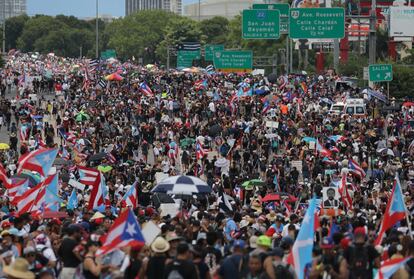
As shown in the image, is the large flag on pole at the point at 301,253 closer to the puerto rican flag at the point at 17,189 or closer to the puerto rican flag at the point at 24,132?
the puerto rican flag at the point at 17,189

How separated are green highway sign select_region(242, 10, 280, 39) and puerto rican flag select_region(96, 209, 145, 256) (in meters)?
42.0

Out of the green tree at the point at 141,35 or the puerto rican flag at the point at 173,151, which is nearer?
the puerto rican flag at the point at 173,151

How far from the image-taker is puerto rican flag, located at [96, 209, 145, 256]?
1519 cm

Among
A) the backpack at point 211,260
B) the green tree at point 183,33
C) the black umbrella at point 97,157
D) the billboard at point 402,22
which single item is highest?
the billboard at point 402,22

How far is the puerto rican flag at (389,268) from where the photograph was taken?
47.6 feet

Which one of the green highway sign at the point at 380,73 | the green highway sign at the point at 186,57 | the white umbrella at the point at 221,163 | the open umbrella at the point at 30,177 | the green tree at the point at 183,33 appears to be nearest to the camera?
the open umbrella at the point at 30,177

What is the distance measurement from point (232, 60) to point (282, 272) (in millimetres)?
61455

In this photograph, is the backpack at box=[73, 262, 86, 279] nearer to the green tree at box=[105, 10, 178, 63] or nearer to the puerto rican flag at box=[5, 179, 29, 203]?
the puerto rican flag at box=[5, 179, 29, 203]

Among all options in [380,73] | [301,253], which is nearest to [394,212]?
[301,253]

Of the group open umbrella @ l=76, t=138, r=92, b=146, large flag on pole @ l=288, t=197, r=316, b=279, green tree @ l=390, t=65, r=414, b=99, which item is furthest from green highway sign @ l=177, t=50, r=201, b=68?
large flag on pole @ l=288, t=197, r=316, b=279

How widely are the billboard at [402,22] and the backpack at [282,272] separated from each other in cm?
7532

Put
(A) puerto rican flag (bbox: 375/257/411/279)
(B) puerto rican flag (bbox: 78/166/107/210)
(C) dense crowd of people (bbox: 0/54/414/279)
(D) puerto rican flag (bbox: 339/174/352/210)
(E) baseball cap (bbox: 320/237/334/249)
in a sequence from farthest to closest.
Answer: (D) puerto rican flag (bbox: 339/174/352/210)
(B) puerto rican flag (bbox: 78/166/107/210)
(E) baseball cap (bbox: 320/237/334/249)
(C) dense crowd of people (bbox: 0/54/414/279)
(A) puerto rican flag (bbox: 375/257/411/279)

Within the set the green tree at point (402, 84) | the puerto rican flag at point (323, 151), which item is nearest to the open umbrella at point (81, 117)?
the puerto rican flag at point (323, 151)

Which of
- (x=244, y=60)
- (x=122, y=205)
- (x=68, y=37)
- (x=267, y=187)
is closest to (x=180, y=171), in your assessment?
(x=267, y=187)
